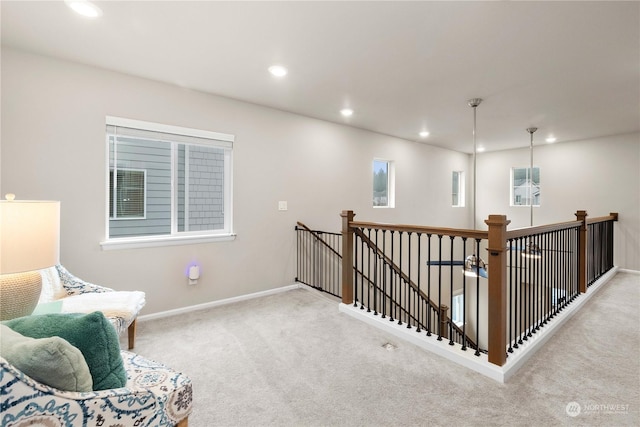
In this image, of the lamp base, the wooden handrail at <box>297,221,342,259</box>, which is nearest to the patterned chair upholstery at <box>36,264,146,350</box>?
the lamp base

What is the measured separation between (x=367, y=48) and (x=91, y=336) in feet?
8.65

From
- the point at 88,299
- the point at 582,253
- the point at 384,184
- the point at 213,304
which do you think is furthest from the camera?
the point at 384,184

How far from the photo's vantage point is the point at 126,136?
117 inches

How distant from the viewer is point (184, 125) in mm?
3291

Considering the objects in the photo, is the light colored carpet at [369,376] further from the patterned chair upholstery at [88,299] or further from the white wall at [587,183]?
the white wall at [587,183]


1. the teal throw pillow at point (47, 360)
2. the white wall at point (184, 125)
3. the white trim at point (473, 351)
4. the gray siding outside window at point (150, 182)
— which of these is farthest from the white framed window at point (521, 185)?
the teal throw pillow at point (47, 360)

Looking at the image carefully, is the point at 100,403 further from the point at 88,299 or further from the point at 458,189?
the point at 458,189

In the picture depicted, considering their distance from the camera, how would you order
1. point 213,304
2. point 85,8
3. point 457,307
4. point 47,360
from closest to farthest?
point 47,360 < point 85,8 < point 213,304 < point 457,307

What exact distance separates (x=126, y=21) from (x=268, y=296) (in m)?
3.13

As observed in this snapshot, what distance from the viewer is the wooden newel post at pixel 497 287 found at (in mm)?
2041

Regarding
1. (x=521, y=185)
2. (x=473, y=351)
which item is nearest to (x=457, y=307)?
(x=521, y=185)

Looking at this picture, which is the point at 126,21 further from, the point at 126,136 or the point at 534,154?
the point at 534,154

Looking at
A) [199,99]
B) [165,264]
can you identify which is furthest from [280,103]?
[165,264]

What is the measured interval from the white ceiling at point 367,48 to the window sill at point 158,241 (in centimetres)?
168
